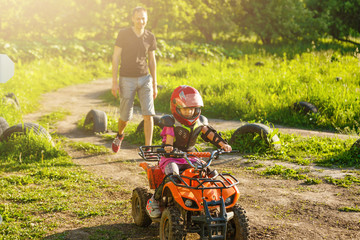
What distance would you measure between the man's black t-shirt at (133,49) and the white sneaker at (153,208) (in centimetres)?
323

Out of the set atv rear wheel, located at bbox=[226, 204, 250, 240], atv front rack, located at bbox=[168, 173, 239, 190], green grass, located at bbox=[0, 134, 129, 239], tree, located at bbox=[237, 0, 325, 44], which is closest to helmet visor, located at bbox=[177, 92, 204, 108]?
atv front rack, located at bbox=[168, 173, 239, 190]

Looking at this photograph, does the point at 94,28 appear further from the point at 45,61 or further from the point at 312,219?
the point at 312,219

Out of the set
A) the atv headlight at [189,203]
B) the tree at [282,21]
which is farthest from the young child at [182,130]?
the tree at [282,21]

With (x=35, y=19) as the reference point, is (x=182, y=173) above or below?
below

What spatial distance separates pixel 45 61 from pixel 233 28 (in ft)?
40.4

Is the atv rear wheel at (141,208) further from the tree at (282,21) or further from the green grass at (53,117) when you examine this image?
the tree at (282,21)

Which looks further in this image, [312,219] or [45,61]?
[45,61]

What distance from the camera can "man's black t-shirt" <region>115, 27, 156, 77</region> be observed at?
6754 millimetres

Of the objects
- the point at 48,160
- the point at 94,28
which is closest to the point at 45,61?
the point at 94,28

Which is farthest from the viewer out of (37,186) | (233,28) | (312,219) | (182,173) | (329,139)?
(233,28)

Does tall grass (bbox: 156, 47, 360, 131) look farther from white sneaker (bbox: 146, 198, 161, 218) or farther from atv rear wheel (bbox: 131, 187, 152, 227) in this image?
white sneaker (bbox: 146, 198, 161, 218)

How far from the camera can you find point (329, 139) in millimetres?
7746

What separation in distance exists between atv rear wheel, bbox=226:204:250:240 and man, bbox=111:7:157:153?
11.5 feet

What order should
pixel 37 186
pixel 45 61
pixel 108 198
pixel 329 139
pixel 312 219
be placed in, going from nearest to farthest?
pixel 312 219 → pixel 108 198 → pixel 37 186 → pixel 329 139 → pixel 45 61
